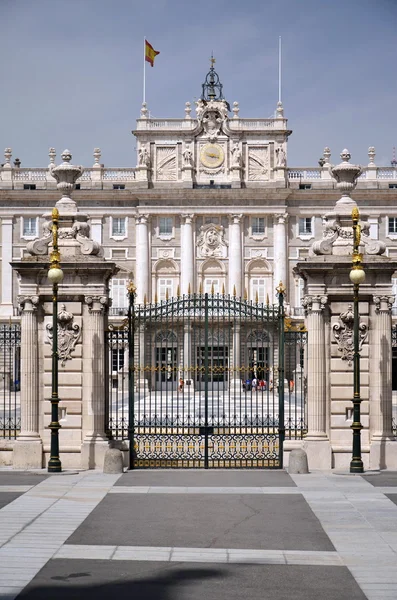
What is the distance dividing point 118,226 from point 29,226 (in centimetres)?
682

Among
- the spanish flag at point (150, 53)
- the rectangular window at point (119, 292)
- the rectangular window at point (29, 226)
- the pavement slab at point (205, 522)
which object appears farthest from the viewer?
the rectangular window at point (29, 226)

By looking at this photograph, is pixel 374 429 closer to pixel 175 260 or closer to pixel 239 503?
pixel 239 503

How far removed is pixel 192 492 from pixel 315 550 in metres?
5.09

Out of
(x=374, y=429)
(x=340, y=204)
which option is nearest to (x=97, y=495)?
(x=374, y=429)

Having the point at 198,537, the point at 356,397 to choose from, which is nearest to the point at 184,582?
the point at 198,537

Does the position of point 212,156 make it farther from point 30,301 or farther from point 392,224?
point 30,301

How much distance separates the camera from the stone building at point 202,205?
7406cm

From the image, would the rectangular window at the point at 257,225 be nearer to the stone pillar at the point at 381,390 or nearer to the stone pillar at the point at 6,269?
the stone pillar at the point at 6,269

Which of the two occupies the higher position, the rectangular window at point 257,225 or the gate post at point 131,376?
the rectangular window at point 257,225

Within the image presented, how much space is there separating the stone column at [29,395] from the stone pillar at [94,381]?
1.02 meters

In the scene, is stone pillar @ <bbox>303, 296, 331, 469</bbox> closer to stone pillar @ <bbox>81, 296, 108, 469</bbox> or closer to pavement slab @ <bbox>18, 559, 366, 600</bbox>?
stone pillar @ <bbox>81, 296, 108, 469</bbox>

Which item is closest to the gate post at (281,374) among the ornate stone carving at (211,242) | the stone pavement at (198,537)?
the stone pavement at (198,537)

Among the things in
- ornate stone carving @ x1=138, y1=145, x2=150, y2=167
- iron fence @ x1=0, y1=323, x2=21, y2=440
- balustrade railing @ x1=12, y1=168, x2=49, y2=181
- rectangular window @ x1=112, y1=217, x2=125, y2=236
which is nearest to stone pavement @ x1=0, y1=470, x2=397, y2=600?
iron fence @ x1=0, y1=323, x2=21, y2=440

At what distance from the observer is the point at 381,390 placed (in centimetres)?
2023
